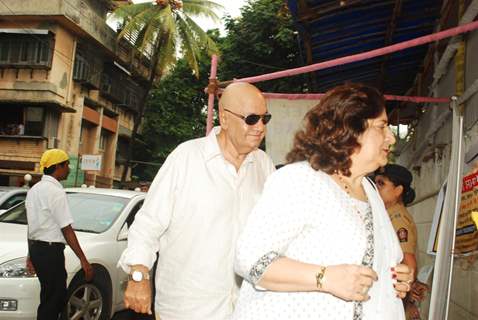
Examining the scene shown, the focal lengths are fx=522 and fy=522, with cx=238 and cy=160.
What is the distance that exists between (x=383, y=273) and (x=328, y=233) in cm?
26

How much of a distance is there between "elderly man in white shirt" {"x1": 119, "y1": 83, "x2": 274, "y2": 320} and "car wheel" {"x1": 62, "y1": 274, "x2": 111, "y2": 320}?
2801 millimetres

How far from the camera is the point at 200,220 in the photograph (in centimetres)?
259

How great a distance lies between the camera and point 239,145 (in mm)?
2775

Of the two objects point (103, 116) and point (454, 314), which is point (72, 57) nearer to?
point (103, 116)

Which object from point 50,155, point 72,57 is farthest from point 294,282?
point 72,57

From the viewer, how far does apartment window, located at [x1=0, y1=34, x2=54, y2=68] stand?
22.4 meters

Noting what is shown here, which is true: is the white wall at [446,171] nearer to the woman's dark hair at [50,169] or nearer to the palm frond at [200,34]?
the woman's dark hair at [50,169]

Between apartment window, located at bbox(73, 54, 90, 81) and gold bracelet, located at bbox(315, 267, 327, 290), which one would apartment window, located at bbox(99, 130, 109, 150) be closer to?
apartment window, located at bbox(73, 54, 90, 81)

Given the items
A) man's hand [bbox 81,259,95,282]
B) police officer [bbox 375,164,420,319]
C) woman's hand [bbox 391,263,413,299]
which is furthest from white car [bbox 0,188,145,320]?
woman's hand [bbox 391,263,413,299]

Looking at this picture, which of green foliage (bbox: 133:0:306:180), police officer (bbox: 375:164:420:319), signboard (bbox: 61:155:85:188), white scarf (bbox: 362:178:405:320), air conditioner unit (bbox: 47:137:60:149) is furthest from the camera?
signboard (bbox: 61:155:85:188)

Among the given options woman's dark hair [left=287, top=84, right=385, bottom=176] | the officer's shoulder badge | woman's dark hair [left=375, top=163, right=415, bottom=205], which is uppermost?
woman's dark hair [left=287, top=84, right=385, bottom=176]

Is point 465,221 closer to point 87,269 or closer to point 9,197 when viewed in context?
point 87,269

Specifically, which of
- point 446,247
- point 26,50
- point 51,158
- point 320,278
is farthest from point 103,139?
point 320,278

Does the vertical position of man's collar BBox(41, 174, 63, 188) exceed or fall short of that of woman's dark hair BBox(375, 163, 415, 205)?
it falls short
